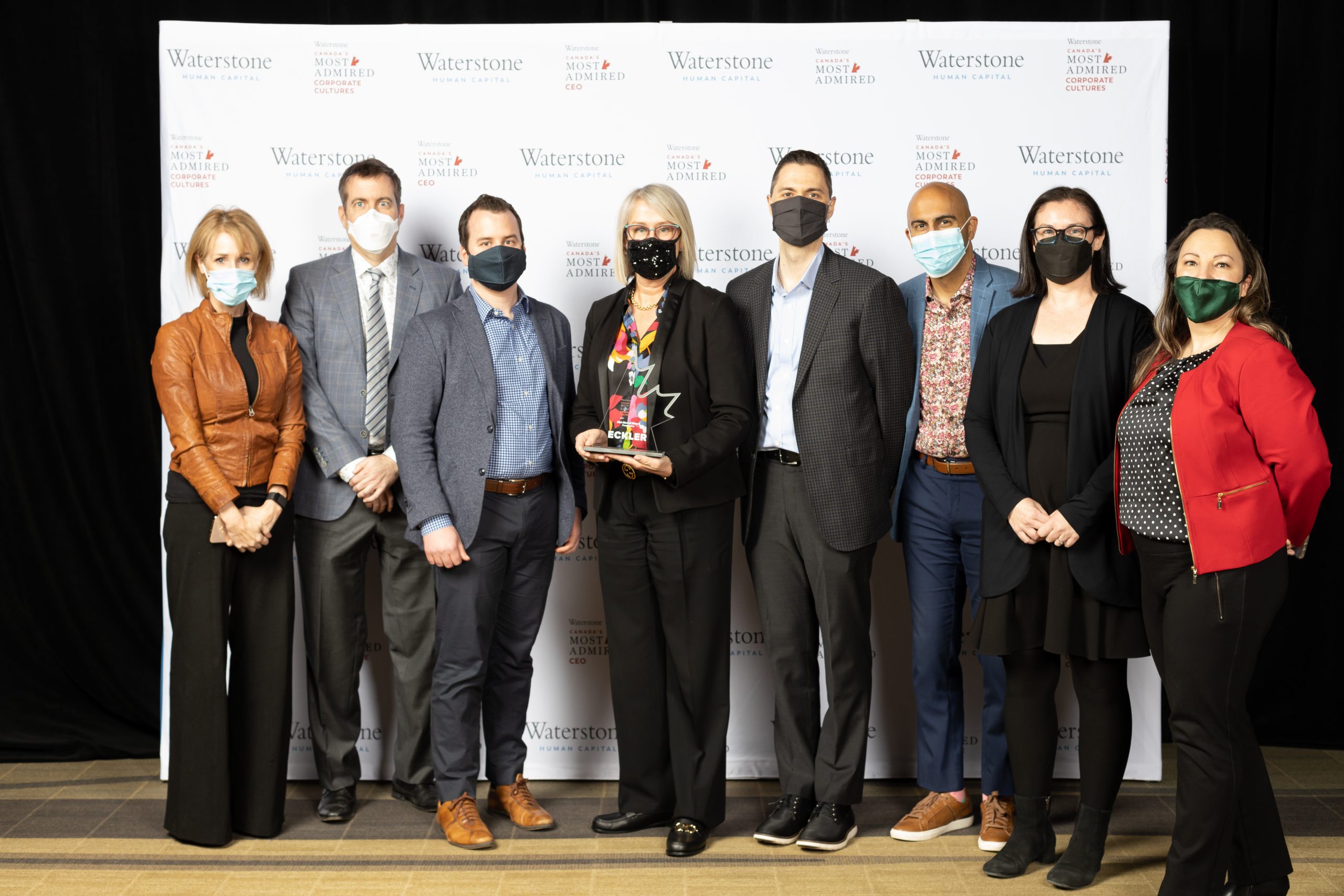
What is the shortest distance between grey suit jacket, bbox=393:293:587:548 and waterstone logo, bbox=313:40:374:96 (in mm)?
976

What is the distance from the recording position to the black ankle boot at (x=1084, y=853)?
260cm

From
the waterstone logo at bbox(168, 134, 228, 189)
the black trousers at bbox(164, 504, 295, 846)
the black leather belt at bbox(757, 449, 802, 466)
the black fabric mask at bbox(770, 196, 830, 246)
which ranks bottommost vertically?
the black trousers at bbox(164, 504, 295, 846)

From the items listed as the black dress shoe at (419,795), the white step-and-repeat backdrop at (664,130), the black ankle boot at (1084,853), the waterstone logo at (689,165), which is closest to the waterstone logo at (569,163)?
the white step-and-repeat backdrop at (664,130)

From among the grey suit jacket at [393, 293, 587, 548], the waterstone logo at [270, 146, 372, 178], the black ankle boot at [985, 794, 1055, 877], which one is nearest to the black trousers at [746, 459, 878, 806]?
the black ankle boot at [985, 794, 1055, 877]

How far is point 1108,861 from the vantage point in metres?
2.77

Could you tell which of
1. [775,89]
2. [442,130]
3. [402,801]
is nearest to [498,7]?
[442,130]

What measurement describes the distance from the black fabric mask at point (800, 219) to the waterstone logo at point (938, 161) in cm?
71

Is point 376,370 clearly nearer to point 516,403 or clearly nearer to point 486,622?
point 516,403

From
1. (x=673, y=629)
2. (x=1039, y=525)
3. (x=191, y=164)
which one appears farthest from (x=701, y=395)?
(x=191, y=164)

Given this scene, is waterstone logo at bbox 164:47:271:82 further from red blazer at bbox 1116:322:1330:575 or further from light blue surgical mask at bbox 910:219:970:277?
red blazer at bbox 1116:322:1330:575

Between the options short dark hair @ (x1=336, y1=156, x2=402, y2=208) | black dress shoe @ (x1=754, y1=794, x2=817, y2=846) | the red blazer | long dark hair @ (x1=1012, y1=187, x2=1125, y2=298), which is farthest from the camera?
short dark hair @ (x1=336, y1=156, x2=402, y2=208)

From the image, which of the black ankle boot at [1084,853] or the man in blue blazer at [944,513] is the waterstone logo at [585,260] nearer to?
the man in blue blazer at [944,513]

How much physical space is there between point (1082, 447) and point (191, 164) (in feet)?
8.93

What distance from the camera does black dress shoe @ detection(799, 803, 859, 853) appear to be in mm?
2822
